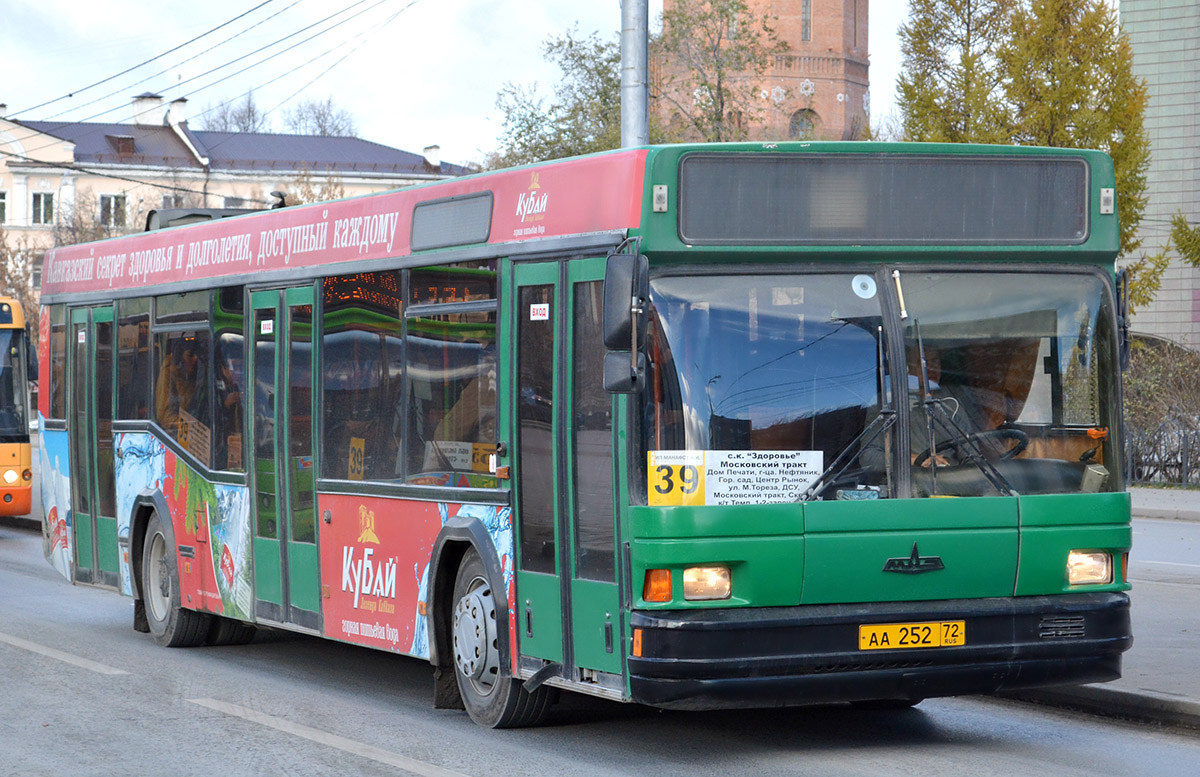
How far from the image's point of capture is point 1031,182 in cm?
814

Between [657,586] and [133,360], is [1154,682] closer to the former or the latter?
[657,586]

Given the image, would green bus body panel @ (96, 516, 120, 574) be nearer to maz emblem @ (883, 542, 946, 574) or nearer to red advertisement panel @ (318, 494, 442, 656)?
red advertisement panel @ (318, 494, 442, 656)

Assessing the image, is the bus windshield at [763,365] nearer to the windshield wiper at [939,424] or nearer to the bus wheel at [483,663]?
the windshield wiper at [939,424]

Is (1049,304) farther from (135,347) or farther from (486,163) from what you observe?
(486,163)

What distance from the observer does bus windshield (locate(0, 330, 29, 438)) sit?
2311cm

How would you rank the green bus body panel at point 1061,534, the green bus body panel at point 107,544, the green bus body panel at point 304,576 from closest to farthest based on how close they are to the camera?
the green bus body panel at point 1061,534
the green bus body panel at point 304,576
the green bus body panel at point 107,544

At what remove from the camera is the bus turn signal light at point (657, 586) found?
7387 mm

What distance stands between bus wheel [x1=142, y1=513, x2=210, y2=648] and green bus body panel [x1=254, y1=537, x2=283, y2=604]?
1.45 metres

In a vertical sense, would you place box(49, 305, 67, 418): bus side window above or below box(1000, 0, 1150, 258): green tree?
below

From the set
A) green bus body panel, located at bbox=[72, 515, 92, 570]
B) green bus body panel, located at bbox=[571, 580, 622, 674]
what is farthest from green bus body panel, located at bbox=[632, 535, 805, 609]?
green bus body panel, located at bbox=[72, 515, 92, 570]

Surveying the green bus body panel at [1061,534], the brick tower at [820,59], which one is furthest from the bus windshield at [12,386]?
the brick tower at [820,59]

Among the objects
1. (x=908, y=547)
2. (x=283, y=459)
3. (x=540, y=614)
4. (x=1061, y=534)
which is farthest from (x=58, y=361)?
(x=1061, y=534)

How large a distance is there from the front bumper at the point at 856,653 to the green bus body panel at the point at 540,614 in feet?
2.57

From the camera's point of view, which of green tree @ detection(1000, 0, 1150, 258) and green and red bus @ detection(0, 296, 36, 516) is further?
green tree @ detection(1000, 0, 1150, 258)
